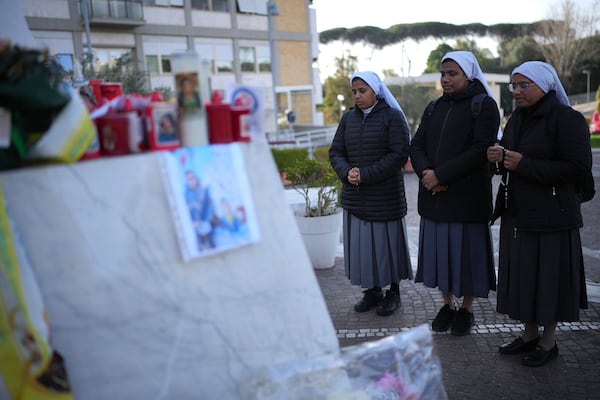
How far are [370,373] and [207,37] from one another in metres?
26.6

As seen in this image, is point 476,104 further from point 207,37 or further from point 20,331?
point 207,37

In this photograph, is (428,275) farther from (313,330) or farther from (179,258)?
(179,258)

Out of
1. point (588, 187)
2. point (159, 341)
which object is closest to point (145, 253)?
point (159, 341)

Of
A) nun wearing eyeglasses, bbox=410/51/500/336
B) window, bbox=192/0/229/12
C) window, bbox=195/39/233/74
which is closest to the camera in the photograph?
nun wearing eyeglasses, bbox=410/51/500/336

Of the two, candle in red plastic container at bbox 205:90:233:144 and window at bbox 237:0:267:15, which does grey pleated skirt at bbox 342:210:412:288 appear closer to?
candle in red plastic container at bbox 205:90:233:144

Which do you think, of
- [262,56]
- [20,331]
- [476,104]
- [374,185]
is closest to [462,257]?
[374,185]

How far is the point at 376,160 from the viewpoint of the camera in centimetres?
377

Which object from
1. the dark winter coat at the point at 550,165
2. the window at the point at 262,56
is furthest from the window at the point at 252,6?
the dark winter coat at the point at 550,165

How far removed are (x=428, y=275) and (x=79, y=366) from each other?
A: 2.64 meters

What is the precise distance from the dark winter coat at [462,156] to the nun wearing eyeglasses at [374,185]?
1.16ft

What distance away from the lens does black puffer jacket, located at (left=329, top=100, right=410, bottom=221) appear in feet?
12.1

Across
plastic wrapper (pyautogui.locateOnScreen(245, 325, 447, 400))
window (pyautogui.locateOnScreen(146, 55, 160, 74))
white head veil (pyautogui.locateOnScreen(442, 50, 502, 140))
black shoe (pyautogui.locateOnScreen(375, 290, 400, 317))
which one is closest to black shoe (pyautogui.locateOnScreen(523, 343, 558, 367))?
black shoe (pyautogui.locateOnScreen(375, 290, 400, 317))

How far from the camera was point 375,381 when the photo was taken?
1760mm

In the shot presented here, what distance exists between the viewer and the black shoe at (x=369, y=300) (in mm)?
4004
